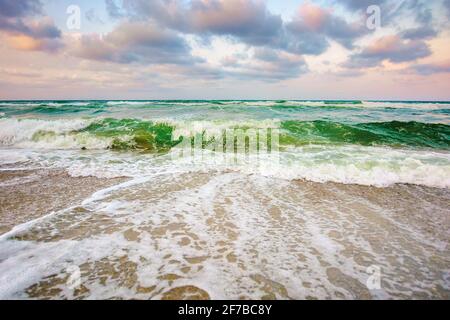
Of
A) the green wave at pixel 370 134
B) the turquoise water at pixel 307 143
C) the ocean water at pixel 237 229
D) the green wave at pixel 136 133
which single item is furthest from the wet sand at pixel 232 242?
the green wave at pixel 370 134

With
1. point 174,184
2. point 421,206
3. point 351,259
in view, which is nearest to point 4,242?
point 174,184

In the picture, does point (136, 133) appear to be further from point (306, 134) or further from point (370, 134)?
point (370, 134)

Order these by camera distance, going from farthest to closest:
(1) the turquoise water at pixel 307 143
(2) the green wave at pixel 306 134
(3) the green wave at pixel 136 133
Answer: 1. (2) the green wave at pixel 306 134
2. (3) the green wave at pixel 136 133
3. (1) the turquoise water at pixel 307 143

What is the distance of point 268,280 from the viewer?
2.43 meters

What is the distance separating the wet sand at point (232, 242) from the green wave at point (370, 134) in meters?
5.92

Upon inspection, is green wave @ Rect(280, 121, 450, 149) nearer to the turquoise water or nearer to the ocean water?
the turquoise water

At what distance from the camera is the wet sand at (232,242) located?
235 cm

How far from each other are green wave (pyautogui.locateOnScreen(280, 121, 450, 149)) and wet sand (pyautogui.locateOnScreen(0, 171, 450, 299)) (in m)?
5.92

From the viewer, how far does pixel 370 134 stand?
38.8ft

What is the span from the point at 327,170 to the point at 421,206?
2154mm

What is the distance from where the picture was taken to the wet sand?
92.4 inches

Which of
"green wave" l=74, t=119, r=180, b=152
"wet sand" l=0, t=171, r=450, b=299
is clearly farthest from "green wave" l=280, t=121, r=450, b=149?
"wet sand" l=0, t=171, r=450, b=299

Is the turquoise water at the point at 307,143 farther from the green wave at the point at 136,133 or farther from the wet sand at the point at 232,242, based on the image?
the wet sand at the point at 232,242
